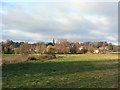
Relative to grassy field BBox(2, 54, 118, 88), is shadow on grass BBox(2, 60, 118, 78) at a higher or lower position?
lower

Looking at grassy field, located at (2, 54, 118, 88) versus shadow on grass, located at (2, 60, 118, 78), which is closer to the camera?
grassy field, located at (2, 54, 118, 88)

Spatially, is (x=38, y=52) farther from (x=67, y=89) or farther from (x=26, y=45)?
(x=67, y=89)

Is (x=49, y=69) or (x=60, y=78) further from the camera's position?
(x=49, y=69)

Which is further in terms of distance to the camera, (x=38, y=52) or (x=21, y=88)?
(x=38, y=52)

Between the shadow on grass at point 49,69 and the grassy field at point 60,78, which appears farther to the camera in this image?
the shadow on grass at point 49,69

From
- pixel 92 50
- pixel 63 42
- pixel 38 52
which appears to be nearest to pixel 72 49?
pixel 63 42

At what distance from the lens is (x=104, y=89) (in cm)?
512

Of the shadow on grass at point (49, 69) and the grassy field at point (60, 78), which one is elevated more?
the grassy field at point (60, 78)

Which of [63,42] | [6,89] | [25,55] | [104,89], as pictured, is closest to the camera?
[104,89]

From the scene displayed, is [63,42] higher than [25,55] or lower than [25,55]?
higher

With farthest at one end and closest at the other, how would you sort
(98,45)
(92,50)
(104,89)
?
(98,45), (92,50), (104,89)

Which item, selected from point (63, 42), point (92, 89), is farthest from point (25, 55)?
point (63, 42)

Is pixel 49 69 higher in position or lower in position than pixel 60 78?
lower

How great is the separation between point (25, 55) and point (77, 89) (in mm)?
22128
